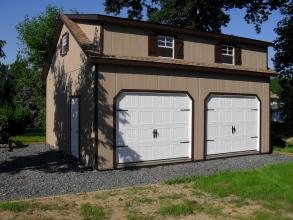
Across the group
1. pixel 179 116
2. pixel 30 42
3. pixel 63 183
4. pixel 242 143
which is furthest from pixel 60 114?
pixel 30 42

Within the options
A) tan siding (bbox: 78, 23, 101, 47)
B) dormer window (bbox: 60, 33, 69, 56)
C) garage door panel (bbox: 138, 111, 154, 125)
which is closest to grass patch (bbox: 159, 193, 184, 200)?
garage door panel (bbox: 138, 111, 154, 125)

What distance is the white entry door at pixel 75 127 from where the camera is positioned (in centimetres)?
1534

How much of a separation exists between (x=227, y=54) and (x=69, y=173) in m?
9.52

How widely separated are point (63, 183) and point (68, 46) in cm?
749

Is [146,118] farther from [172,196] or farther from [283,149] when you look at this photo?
[283,149]

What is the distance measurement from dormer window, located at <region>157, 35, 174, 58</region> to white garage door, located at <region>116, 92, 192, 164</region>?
1825 mm

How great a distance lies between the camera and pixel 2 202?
890 centimetres

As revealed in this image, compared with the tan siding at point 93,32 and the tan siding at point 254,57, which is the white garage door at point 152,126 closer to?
the tan siding at point 93,32

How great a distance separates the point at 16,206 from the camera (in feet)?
27.7

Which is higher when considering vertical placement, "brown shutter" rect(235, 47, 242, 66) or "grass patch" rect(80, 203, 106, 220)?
"brown shutter" rect(235, 47, 242, 66)

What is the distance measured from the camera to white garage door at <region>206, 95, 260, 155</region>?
52.6 feet

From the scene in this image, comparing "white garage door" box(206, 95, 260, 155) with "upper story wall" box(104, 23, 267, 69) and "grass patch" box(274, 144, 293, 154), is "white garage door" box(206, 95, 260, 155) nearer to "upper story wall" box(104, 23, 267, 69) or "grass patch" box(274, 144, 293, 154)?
"grass patch" box(274, 144, 293, 154)

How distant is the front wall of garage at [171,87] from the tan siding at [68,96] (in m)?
0.52

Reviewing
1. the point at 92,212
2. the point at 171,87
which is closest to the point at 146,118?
the point at 171,87
